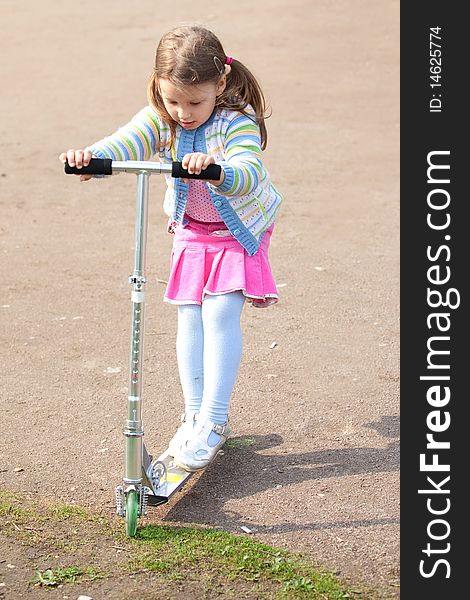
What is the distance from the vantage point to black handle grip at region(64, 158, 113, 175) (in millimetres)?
3584

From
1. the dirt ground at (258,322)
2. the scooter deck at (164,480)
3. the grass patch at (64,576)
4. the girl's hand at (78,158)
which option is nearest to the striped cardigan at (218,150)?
the girl's hand at (78,158)

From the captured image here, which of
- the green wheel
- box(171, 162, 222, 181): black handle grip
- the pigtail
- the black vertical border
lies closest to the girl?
the pigtail

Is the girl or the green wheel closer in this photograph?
the green wheel

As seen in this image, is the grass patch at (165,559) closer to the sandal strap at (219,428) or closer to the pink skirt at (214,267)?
the sandal strap at (219,428)

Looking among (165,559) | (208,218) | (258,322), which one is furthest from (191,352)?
(258,322)

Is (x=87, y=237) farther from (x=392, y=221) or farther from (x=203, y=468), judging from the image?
(x=203, y=468)

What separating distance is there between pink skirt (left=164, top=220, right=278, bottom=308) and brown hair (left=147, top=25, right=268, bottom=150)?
0.36m

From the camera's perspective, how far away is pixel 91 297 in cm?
618

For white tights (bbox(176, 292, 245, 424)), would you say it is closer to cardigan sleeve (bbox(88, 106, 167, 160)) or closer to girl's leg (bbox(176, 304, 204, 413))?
girl's leg (bbox(176, 304, 204, 413))

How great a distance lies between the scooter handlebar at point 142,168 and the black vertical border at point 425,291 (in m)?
1.34

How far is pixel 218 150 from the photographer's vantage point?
3.98 metres

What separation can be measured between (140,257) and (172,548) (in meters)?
0.96

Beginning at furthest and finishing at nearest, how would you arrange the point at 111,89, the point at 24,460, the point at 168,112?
the point at 111,89 → the point at 24,460 → the point at 168,112

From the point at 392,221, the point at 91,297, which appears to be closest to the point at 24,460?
the point at 91,297
